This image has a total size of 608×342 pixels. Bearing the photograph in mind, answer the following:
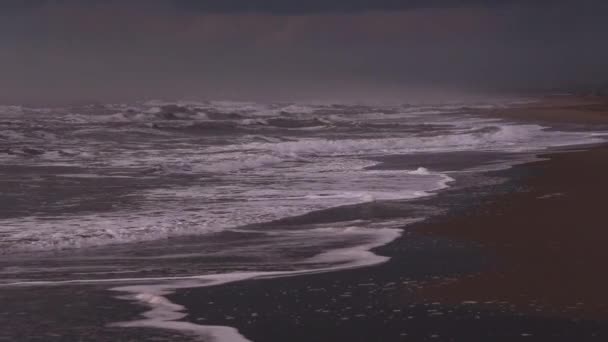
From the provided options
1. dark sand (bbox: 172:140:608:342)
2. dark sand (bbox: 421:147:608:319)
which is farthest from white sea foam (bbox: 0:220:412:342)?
dark sand (bbox: 421:147:608:319)

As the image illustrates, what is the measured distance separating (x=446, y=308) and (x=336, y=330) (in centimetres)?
84

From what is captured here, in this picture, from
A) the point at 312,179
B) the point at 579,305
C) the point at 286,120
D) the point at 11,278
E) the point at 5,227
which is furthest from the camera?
the point at 286,120

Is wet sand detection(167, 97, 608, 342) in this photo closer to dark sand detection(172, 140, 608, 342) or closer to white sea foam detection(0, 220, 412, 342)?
dark sand detection(172, 140, 608, 342)

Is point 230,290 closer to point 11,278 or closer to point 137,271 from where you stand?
point 137,271

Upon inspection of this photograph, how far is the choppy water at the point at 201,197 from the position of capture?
25.9 feet

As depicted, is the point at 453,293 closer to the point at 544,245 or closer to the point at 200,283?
the point at 200,283

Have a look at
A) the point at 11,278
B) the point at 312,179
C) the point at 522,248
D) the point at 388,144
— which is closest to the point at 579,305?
the point at 522,248

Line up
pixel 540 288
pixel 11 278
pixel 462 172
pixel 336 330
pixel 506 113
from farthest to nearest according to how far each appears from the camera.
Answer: pixel 506 113, pixel 462 172, pixel 11 278, pixel 540 288, pixel 336 330

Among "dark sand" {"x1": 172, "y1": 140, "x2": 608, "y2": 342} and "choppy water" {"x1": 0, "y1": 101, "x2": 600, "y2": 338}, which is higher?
"choppy water" {"x1": 0, "y1": 101, "x2": 600, "y2": 338}

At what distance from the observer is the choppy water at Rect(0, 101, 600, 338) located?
311 inches

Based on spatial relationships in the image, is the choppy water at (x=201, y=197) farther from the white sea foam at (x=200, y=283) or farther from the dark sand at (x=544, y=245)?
the dark sand at (x=544, y=245)

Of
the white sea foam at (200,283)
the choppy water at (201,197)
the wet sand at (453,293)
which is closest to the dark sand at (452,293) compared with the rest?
the wet sand at (453,293)

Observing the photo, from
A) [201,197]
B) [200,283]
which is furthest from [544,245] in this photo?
[201,197]

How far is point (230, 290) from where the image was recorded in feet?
22.3
